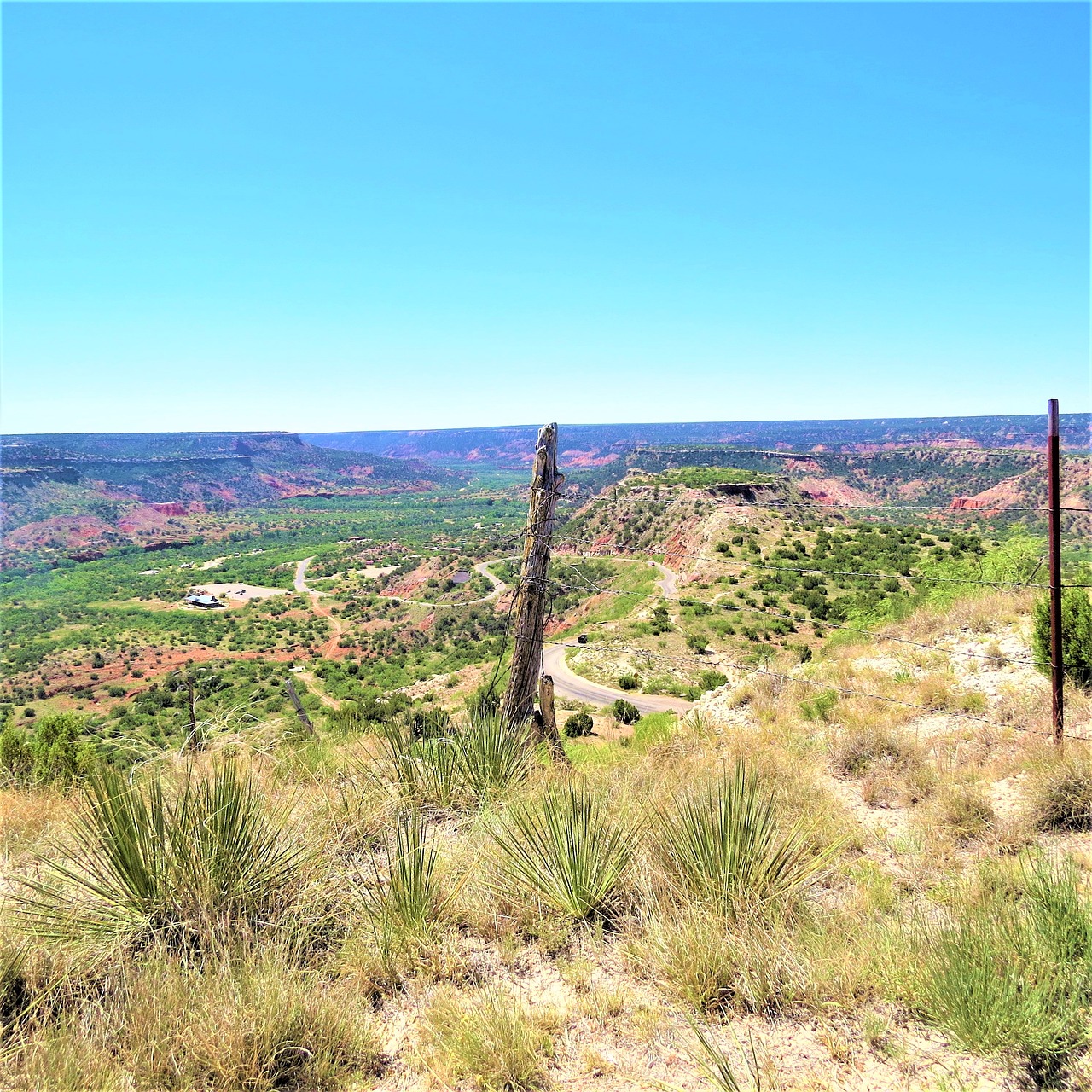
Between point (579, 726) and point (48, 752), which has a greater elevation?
point (48, 752)

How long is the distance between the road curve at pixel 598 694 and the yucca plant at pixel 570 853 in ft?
69.5

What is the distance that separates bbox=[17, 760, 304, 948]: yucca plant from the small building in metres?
101

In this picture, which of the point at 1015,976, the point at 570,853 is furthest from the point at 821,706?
the point at 1015,976

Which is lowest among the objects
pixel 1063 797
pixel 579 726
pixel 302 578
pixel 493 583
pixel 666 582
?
pixel 302 578

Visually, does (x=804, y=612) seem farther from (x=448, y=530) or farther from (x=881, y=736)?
(x=448, y=530)

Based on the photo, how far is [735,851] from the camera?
4113 mm

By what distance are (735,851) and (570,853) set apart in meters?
1.03

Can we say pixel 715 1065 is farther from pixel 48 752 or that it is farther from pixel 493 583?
pixel 493 583

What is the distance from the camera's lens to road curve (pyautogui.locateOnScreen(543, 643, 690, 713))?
28.4m

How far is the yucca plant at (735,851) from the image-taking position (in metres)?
4.00

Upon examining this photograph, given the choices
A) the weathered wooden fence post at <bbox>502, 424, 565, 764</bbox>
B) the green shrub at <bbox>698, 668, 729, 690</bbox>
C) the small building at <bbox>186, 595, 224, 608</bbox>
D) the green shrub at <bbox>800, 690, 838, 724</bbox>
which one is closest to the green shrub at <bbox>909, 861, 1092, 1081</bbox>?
the weathered wooden fence post at <bbox>502, 424, 565, 764</bbox>

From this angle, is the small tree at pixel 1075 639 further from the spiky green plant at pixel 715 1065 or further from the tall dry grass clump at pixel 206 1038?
the tall dry grass clump at pixel 206 1038

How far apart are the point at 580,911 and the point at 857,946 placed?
60.9 inches

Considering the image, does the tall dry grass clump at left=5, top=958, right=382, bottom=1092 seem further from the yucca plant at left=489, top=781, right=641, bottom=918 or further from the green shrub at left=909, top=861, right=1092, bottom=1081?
the green shrub at left=909, top=861, right=1092, bottom=1081
